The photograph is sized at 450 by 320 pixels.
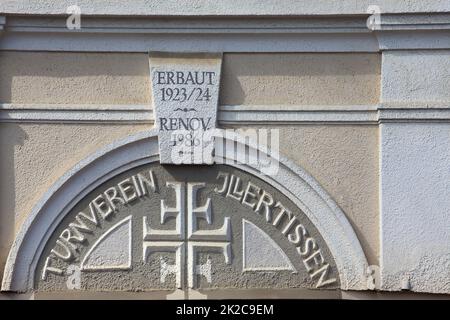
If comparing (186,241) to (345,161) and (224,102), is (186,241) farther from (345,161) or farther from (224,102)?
(345,161)

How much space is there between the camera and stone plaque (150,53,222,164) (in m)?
→ 10.7

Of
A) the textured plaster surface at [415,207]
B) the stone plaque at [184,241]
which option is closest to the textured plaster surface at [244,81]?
the textured plaster surface at [415,207]

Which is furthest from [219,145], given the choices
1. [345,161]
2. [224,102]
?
[345,161]

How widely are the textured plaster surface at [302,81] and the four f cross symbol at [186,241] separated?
3.18 ft

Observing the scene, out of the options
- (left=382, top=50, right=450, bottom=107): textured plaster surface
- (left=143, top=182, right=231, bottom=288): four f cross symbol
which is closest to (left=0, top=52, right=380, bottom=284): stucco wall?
(left=382, top=50, right=450, bottom=107): textured plaster surface

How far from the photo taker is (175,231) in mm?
10680

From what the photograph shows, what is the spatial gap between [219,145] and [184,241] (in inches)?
33.0

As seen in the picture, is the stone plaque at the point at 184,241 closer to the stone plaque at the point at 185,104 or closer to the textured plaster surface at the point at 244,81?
the stone plaque at the point at 185,104

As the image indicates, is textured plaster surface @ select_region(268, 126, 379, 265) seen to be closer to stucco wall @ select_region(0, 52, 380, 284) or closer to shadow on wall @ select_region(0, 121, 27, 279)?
stucco wall @ select_region(0, 52, 380, 284)

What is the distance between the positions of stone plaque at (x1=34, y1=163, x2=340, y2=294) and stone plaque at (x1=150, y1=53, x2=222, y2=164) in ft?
0.61

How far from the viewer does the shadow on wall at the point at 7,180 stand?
1070cm
